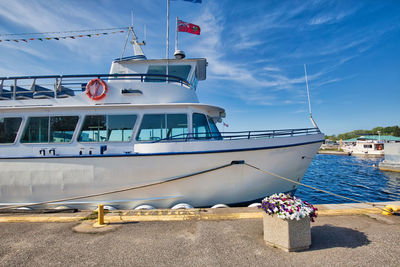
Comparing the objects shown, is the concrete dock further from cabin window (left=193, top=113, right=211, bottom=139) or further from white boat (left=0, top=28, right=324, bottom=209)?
cabin window (left=193, top=113, right=211, bottom=139)

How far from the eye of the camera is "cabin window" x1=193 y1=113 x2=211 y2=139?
6.90 metres

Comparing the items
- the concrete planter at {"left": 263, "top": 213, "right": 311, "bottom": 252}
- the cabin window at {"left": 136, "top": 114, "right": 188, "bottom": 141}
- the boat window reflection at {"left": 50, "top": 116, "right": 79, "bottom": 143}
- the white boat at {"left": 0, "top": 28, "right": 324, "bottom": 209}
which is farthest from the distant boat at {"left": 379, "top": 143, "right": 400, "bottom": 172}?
the boat window reflection at {"left": 50, "top": 116, "right": 79, "bottom": 143}

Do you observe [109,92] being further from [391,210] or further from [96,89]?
[391,210]

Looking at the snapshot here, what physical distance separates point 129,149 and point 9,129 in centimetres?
457

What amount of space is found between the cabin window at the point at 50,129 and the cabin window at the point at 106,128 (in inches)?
18.5

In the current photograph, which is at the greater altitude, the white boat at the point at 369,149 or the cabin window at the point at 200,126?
the cabin window at the point at 200,126

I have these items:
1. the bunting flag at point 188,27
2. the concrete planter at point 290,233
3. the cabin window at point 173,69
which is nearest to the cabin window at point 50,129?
the cabin window at point 173,69

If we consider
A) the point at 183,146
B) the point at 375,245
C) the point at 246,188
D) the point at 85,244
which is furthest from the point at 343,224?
the point at 85,244

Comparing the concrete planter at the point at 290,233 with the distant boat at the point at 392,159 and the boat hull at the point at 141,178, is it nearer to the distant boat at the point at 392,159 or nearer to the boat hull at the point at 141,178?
the boat hull at the point at 141,178

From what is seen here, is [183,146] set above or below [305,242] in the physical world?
above

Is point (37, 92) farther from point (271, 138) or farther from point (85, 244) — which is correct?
point (271, 138)

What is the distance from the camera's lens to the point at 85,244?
3.42 meters

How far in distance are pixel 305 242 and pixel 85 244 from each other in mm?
3733

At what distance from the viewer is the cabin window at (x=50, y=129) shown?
6.85 metres
